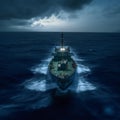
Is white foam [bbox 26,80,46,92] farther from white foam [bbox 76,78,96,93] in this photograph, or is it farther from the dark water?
white foam [bbox 76,78,96,93]

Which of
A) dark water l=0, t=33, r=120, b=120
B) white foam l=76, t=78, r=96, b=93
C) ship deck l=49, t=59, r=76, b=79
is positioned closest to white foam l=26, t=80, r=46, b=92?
dark water l=0, t=33, r=120, b=120

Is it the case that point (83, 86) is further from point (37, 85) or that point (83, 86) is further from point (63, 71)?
point (37, 85)

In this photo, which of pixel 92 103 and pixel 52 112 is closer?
pixel 52 112

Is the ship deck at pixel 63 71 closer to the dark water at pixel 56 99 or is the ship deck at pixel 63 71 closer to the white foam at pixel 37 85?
the dark water at pixel 56 99

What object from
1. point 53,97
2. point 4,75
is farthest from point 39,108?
point 4,75

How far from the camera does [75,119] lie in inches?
1873

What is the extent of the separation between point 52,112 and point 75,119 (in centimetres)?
692

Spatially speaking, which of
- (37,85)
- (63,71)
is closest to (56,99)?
(63,71)

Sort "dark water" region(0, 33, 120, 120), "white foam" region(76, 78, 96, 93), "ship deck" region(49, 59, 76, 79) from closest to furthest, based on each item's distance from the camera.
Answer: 1. "dark water" region(0, 33, 120, 120)
2. "ship deck" region(49, 59, 76, 79)
3. "white foam" region(76, 78, 96, 93)

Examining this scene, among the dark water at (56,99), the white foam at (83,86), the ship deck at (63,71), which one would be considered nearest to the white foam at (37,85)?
the dark water at (56,99)

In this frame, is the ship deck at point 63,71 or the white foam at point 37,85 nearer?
the ship deck at point 63,71

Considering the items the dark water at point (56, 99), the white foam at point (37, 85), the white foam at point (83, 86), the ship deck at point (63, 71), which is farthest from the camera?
the white foam at point (37, 85)

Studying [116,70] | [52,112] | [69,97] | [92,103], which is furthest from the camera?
[116,70]

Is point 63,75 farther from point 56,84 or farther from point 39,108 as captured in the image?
point 39,108
